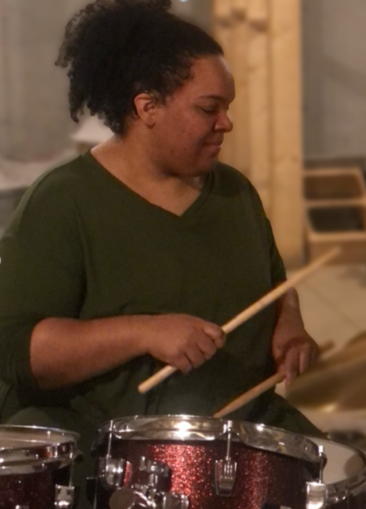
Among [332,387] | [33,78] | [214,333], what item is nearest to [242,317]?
[214,333]

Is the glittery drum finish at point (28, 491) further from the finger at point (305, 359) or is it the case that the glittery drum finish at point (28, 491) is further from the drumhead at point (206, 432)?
the finger at point (305, 359)

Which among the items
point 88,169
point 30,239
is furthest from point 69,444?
point 88,169

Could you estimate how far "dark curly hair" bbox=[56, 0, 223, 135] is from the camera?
1430 mm

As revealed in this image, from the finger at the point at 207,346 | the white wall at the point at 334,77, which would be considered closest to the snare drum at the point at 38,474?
the finger at the point at 207,346

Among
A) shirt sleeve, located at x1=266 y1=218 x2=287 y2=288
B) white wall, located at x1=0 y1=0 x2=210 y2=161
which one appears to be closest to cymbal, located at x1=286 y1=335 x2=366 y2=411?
shirt sleeve, located at x1=266 y1=218 x2=287 y2=288

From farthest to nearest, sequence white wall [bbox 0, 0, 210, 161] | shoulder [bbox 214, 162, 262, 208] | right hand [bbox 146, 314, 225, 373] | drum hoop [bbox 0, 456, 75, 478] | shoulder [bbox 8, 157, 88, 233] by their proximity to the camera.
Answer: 1. white wall [bbox 0, 0, 210, 161]
2. shoulder [bbox 214, 162, 262, 208]
3. shoulder [bbox 8, 157, 88, 233]
4. right hand [bbox 146, 314, 225, 373]
5. drum hoop [bbox 0, 456, 75, 478]

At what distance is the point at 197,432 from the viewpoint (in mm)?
1182

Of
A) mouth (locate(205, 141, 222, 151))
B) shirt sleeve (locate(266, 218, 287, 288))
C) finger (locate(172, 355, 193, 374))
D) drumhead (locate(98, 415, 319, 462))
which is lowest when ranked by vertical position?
drumhead (locate(98, 415, 319, 462))

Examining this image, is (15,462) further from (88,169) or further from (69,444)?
(88,169)

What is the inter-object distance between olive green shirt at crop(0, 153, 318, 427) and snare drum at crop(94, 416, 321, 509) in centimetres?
24

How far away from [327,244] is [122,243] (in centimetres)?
330

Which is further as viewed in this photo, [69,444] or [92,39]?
[92,39]

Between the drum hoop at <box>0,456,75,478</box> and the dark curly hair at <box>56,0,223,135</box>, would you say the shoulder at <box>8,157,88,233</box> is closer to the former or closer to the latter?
the dark curly hair at <box>56,0,223,135</box>

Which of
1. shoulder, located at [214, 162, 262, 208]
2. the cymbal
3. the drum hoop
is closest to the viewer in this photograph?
the drum hoop
